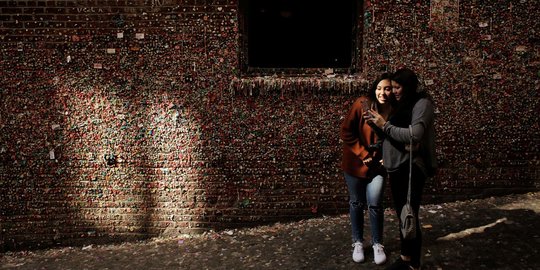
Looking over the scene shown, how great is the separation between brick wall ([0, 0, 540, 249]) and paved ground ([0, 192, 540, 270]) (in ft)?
0.62

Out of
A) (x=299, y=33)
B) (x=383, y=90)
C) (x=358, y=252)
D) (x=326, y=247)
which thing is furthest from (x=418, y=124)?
(x=299, y=33)

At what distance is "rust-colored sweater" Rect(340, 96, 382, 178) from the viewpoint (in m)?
3.22

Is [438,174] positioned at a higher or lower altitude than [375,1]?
lower

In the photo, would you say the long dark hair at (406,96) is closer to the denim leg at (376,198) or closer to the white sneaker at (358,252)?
the denim leg at (376,198)

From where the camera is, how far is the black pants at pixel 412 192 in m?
2.89

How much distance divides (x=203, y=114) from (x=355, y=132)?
1812 millimetres

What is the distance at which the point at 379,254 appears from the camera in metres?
3.38

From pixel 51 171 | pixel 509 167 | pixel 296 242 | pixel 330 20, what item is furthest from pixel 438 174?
pixel 51 171

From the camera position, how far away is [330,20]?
4430 mm

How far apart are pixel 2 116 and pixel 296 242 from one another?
3548mm

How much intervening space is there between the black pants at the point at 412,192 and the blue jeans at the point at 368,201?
9.0 inches

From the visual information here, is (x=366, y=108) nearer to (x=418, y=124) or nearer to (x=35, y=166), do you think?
(x=418, y=124)

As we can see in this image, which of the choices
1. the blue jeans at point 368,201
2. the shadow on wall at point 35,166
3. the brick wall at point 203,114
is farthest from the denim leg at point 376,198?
the shadow on wall at point 35,166

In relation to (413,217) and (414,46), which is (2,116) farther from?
(414,46)
